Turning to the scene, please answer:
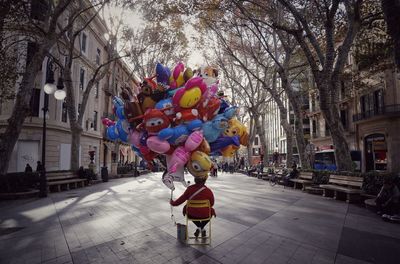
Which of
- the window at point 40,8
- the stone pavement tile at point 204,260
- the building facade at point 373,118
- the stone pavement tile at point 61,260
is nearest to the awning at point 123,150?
the window at point 40,8

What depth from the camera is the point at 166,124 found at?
4.36 meters

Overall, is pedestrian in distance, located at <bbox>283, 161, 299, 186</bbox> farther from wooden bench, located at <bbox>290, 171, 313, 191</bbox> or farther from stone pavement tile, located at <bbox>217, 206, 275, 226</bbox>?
stone pavement tile, located at <bbox>217, 206, 275, 226</bbox>

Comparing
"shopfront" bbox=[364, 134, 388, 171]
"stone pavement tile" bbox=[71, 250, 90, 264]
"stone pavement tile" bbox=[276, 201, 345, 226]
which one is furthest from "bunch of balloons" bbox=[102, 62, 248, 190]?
"shopfront" bbox=[364, 134, 388, 171]

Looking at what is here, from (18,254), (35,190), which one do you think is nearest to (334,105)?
(18,254)

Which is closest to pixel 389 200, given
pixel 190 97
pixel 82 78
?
pixel 190 97

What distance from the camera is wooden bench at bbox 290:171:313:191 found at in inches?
510

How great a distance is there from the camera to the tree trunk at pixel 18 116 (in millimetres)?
10273

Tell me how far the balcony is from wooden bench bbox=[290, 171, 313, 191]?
14.4m

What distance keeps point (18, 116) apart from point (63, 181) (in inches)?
176

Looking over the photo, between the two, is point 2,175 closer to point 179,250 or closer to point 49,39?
point 49,39

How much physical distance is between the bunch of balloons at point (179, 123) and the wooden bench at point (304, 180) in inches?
370

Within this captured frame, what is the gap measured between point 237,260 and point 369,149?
28049mm

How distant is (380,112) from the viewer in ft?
77.1

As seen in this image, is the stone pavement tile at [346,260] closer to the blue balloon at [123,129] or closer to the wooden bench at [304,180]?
the blue balloon at [123,129]
